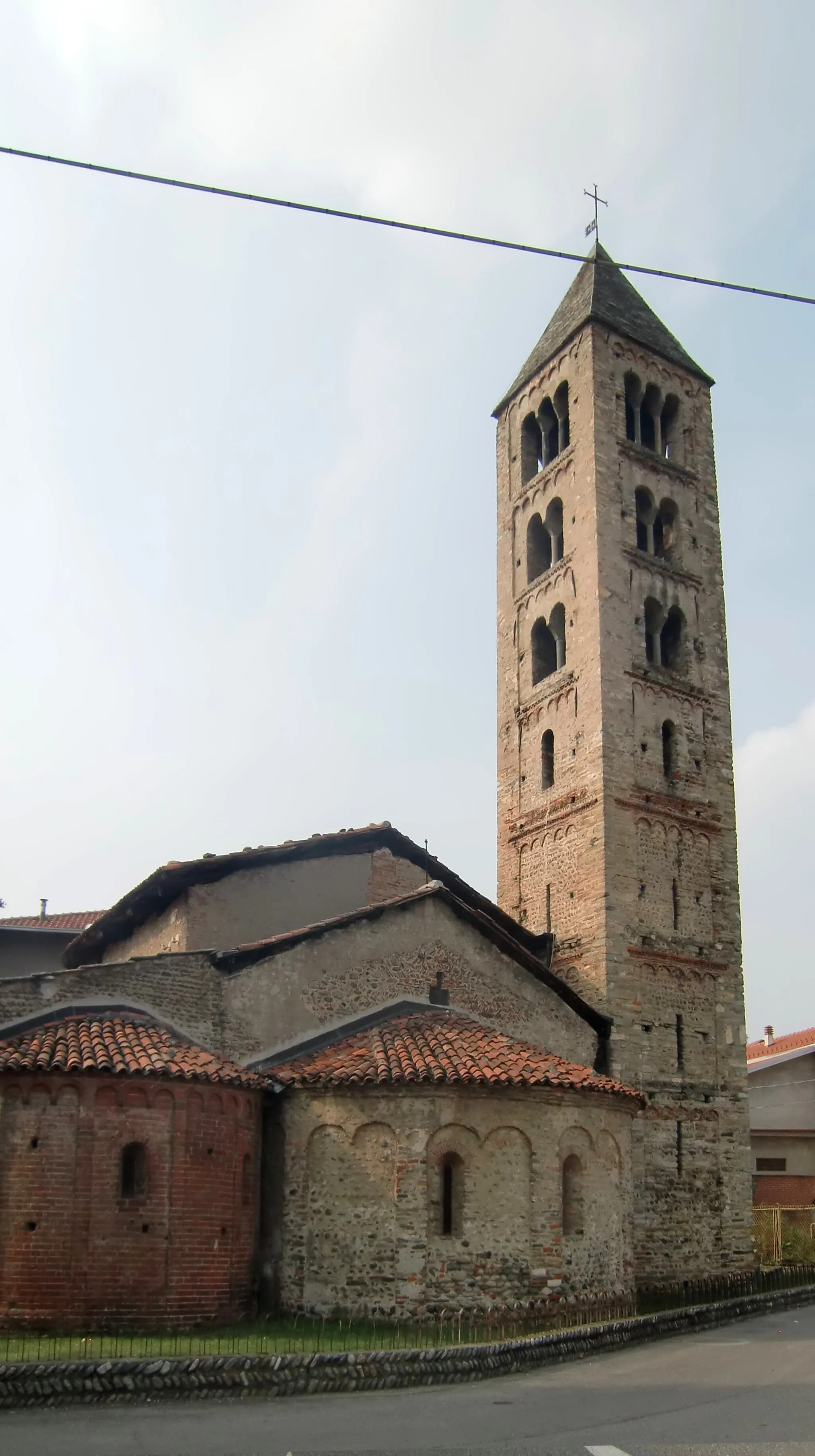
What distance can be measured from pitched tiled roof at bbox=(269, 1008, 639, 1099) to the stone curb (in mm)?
3193

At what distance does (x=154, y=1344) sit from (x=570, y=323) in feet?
74.5

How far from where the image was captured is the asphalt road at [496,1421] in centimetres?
921

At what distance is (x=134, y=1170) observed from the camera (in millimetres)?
14250

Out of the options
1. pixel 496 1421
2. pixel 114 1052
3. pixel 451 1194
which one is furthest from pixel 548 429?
pixel 496 1421

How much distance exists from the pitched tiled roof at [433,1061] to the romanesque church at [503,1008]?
6 centimetres

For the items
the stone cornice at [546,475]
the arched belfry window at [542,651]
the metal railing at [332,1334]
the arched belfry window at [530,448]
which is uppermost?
the arched belfry window at [530,448]

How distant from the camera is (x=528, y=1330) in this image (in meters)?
14.2

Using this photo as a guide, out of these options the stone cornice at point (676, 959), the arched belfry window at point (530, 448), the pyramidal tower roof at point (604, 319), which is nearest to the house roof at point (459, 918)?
the stone cornice at point (676, 959)

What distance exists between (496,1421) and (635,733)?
590 inches

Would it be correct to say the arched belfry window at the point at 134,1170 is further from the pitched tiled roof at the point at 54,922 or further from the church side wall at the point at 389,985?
the pitched tiled roof at the point at 54,922

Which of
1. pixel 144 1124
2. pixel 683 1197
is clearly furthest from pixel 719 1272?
pixel 144 1124

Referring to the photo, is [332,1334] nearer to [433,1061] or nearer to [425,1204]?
[425,1204]

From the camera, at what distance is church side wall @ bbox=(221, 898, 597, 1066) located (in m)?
17.0

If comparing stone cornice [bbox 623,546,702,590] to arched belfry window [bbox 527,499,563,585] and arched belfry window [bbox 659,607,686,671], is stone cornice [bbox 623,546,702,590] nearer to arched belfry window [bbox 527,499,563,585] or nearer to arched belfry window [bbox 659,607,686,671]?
arched belfry window [bbox 659,607,686,671]
